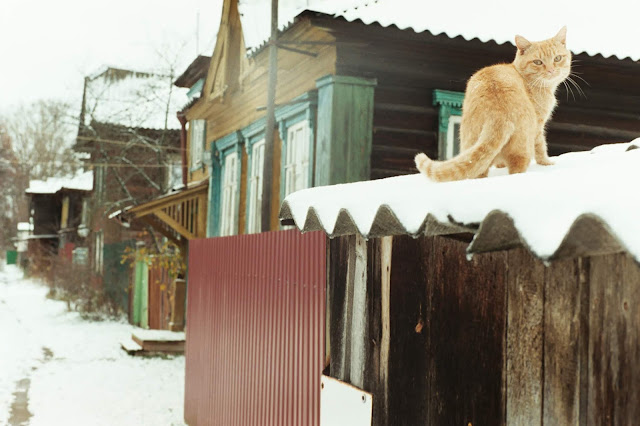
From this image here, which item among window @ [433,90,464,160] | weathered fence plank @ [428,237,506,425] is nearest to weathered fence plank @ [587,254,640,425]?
weathered fence plank @ [428,237,506,425]

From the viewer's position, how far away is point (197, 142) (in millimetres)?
20109

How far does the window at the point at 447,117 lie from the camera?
10.4 metres

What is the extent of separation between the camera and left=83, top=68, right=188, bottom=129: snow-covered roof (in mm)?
27594

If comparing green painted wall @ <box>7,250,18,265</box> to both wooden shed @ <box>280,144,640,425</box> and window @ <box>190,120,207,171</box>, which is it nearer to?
window @ <box>190,120,207,171</box>

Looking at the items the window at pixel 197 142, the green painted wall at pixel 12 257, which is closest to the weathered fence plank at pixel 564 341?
the window at pixel 197 142

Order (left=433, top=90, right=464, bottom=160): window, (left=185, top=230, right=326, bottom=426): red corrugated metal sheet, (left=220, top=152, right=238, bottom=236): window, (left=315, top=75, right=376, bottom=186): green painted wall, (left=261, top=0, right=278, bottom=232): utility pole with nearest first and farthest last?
(left=185, top=230, right=326, bottom=426): red corrugated metal sheet
(left=315, top=75, right=376, bottom=186): green painted wall
(left=261, top=0, right=278, bottom=232): utility pole
(left=433, top=90, right=464, bottom=160): window
(left=220, top=152, right=238, bottom=236): window

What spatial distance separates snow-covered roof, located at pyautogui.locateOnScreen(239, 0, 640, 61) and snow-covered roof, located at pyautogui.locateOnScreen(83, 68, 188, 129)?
16.9 metres

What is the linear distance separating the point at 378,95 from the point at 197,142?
1065cm

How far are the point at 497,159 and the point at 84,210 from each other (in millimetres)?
41900

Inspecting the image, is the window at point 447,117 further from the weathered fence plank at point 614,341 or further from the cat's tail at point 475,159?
the weathered fence plank at point 614,341

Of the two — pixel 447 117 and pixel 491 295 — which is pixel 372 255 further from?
pixel 447 117

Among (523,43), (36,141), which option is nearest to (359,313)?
(523,43)

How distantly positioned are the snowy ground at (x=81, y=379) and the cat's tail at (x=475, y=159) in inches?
267

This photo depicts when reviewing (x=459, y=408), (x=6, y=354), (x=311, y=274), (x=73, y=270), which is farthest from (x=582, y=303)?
(x=73, y=270)
